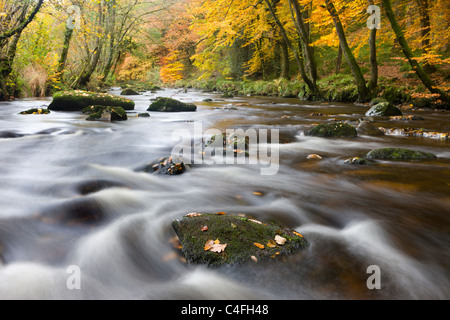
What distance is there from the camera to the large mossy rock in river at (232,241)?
2102mm

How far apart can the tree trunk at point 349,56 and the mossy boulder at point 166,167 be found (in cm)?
1029

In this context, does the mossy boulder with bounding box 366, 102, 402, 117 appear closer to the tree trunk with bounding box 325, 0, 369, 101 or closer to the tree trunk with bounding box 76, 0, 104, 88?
the tree trunk with bounding box 325, 0, 369, 101

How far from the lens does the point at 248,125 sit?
8898 mm

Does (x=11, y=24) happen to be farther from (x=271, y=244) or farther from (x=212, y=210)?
(x=271, y=244)

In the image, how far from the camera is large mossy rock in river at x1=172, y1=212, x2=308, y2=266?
6.89 ft

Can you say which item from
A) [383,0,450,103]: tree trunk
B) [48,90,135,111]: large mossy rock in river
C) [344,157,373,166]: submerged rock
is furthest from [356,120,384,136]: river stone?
[48,90,135,111]: large mossy rock in river

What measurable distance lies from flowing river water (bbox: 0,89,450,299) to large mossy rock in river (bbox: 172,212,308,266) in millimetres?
73

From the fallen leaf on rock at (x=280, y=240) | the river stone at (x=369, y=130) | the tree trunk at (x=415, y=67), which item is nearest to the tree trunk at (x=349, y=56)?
the tree trunk at (x=415, y=67)

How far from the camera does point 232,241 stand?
219cm

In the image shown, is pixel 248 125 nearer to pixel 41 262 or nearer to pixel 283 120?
pixel 283 120

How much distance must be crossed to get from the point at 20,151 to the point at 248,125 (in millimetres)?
5880

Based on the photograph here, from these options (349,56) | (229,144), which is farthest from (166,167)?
(349,56)

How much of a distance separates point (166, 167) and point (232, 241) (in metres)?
2.41
